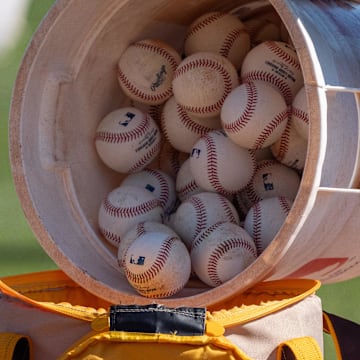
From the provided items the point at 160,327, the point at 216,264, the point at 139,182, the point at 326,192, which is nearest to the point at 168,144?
the point at 139,182

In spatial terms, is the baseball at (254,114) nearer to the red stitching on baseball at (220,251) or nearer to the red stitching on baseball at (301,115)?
the red stitching on baseball at (301,115)

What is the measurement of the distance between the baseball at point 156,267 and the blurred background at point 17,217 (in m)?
0.81

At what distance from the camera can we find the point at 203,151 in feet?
5.18

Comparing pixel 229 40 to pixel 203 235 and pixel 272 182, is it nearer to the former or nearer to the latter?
pixel 272 182

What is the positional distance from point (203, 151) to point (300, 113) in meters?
0.18

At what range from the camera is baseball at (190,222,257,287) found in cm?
143

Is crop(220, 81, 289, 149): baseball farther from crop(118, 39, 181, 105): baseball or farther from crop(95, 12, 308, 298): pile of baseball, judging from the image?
crop(118, 39, 181, 105): baseball

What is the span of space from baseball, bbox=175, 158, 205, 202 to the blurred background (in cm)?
65

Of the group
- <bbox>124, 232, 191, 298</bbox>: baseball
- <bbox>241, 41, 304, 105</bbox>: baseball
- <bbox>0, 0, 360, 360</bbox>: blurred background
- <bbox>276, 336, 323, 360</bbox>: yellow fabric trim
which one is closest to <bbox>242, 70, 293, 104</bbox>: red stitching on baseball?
<bbox>241, 41, 304, 105</bbox>: baseball

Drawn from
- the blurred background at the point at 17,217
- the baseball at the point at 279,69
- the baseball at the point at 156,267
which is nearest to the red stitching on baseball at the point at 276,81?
the baseball at the point at 279,69

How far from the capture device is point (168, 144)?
5.87 feet

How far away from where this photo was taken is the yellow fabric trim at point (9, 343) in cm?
127

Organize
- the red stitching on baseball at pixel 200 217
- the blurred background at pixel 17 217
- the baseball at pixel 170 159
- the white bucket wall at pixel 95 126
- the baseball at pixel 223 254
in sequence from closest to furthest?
the white bucket wall at pixel 95 126 < the baseball at pixel 223 254 < the red stitching on baseball at pixel 200 217 < the baseball at pixel 170 159 < the blurred background at pixel 17 217

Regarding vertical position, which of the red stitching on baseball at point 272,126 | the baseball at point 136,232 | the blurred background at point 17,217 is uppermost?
the red stitching on baseball at point 272,126
